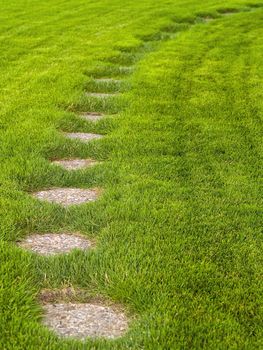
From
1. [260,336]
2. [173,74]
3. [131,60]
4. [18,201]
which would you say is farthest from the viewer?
[131,60]

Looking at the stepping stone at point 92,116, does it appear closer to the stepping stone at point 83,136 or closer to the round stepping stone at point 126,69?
the stepping stone at point 83,136

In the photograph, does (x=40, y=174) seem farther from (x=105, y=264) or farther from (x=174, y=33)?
(x=174, y=33)

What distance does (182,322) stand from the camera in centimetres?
451

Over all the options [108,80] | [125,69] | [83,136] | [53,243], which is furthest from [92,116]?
[53,243]

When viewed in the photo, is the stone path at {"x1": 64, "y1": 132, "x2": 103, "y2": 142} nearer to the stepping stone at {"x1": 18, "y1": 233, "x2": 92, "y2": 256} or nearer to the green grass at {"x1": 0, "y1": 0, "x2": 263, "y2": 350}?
the green grass at {"x1": 0, "y1": 0, "x2": 263, "y2": 350}

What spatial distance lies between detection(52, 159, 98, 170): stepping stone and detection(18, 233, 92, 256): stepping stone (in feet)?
6.71

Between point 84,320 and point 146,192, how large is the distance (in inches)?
102

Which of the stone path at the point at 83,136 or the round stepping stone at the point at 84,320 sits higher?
the stone path at the point at 83,136

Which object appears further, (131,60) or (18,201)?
(131,60)

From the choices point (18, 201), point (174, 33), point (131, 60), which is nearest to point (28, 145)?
point (18, 201)

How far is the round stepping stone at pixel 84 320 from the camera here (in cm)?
445

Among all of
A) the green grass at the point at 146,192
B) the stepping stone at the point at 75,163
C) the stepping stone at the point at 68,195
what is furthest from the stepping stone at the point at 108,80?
the stepping stone at the point at 68,195

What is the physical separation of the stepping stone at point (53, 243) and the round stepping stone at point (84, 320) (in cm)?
89

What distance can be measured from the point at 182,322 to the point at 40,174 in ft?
11.4
